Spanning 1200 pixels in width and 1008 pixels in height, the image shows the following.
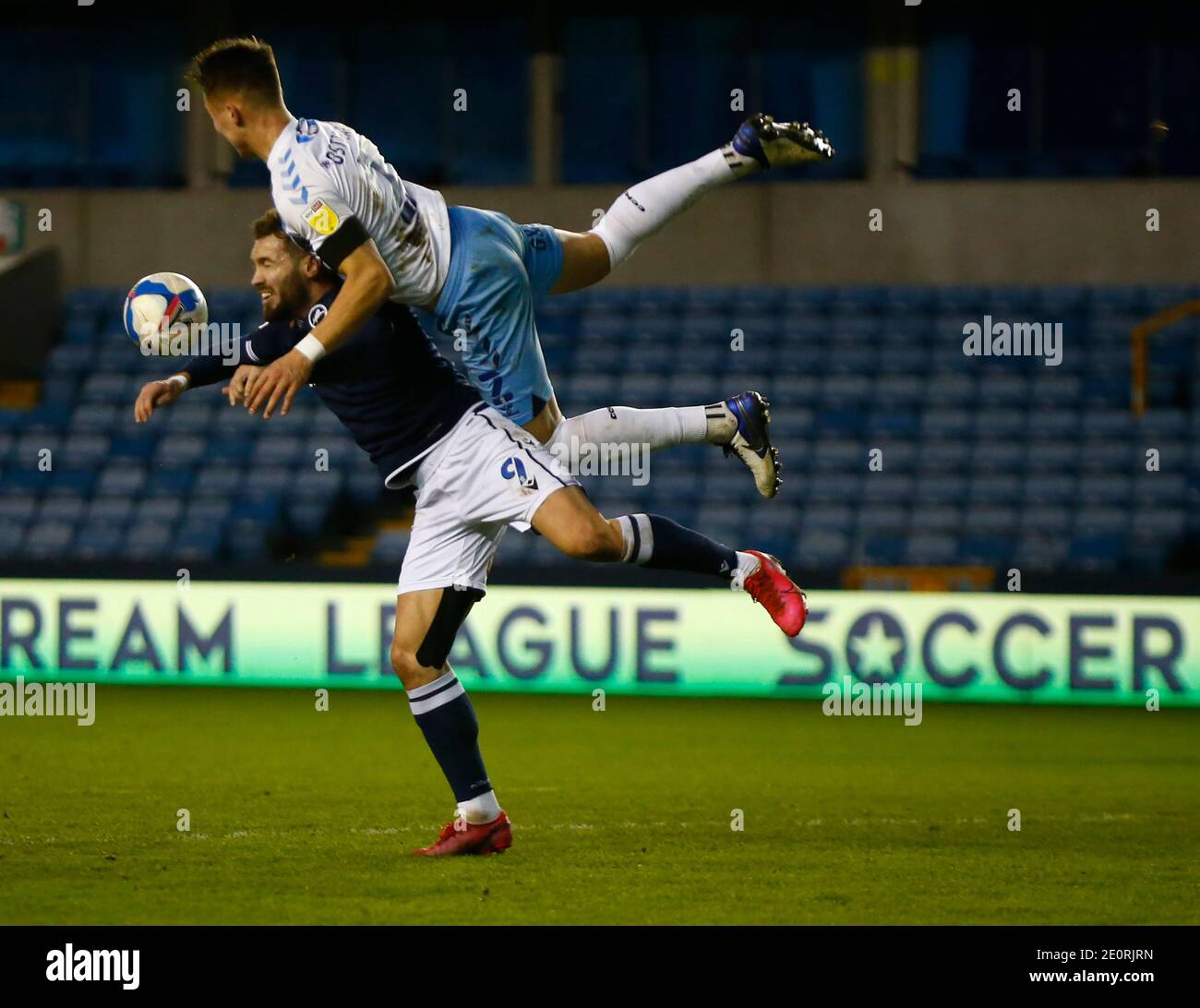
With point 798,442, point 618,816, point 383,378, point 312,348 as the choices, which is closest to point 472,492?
point 383,378

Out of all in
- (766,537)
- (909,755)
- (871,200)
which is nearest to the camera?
(909,755)

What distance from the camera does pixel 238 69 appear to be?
7.00 metres

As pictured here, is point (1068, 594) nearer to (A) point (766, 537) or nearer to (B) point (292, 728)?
(A) point (766, 537)

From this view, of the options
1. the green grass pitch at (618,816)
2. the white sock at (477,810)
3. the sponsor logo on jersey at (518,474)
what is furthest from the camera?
the white sock at (477,810)

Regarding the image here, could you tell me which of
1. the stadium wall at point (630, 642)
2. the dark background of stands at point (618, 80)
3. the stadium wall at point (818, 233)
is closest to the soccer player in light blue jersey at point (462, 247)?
the stadium wall at point (630, 642)

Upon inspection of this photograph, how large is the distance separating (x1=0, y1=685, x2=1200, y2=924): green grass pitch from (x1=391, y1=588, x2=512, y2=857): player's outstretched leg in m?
0.15

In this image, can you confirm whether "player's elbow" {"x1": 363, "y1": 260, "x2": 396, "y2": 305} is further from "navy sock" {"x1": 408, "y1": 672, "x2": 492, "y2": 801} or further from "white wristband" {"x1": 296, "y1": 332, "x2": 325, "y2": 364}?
"navy sock" {"x1": 408, "y1": 672, "x2": 492, "y2": 801}

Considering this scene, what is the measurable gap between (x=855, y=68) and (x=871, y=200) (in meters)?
1.67

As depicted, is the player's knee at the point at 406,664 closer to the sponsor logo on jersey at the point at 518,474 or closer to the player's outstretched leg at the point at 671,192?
the sponsor logo on jersey at the point at 518,474

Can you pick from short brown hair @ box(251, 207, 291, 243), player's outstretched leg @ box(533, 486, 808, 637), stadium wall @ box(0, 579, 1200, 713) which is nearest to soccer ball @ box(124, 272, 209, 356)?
short brown hair @ box(251, 207, 291, 243)

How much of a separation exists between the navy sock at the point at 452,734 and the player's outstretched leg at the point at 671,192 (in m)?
1.62

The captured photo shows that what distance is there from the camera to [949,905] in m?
6.47

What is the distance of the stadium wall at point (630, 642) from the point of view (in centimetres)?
1417

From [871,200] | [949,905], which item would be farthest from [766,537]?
[949,905]
